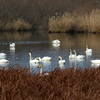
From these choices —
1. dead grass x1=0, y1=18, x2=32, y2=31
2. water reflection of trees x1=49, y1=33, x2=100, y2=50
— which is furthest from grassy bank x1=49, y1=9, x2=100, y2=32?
dead grass x1=0, y1=18, x2=32, y2=31

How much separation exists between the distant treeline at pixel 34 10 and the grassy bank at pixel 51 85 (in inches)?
1813

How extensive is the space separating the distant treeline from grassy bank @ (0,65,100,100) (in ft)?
151

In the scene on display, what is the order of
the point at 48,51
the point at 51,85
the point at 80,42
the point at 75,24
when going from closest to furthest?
the point at 51,85 < the point at 48,51 < the point at 80,42 < the point at 75,24

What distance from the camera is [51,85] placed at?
20.0ft

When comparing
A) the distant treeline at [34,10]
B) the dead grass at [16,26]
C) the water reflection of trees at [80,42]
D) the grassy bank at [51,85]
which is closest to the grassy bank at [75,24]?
the water reflection of trees at [80,42]

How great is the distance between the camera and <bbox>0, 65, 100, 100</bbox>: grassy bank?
17.6 ft

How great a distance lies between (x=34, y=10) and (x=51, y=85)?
5782cm

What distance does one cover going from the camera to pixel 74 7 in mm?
64875

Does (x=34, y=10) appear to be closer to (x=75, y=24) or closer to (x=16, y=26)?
(x=16, y=26)

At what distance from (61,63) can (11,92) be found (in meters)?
10.9

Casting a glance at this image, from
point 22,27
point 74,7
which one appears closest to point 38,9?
point 74,7

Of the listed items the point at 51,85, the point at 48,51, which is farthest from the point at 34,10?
the point at 51,85

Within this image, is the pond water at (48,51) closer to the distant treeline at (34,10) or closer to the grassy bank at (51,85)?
the grassy bank at (51,85)

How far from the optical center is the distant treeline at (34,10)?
54875 millimetres
